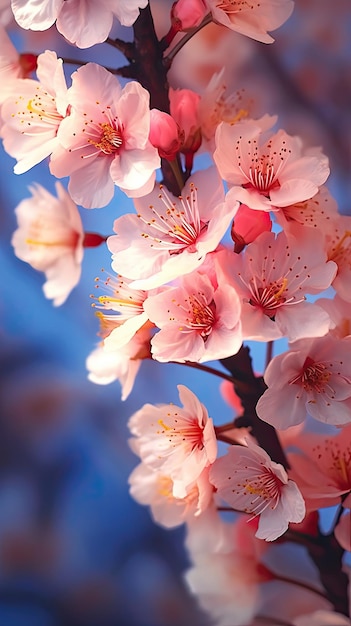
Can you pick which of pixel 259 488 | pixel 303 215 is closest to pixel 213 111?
pixel 303 215

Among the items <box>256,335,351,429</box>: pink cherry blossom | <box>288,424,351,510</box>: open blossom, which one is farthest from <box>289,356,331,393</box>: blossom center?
<box>288,424,351,510</box>: open blossom

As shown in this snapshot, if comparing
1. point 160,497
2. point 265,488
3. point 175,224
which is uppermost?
point 175,224

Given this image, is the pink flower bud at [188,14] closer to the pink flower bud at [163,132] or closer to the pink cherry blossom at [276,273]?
the pink flower bud at [163,132]

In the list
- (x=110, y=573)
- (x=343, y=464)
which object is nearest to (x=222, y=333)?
(x=343, y=464)

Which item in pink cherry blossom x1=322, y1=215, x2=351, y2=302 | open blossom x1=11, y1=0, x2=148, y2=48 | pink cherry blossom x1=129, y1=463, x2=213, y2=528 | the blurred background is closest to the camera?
open blossom x1=11, y1=0, x2=148, y2=48

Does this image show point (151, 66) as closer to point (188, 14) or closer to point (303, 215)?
point (188, 14)

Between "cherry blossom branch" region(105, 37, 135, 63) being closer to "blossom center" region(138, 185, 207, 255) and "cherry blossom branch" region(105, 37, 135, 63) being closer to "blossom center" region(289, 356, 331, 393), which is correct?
"blossom center" region(138, 185, 207, 255)
